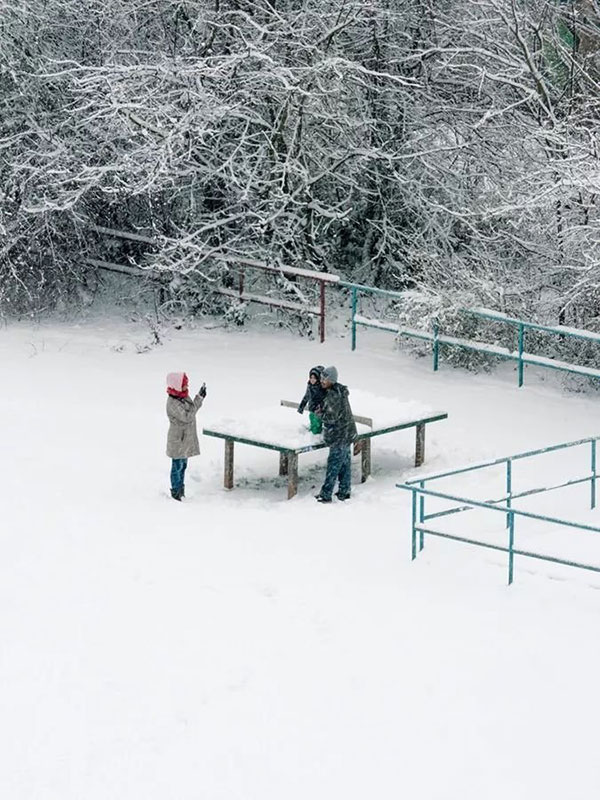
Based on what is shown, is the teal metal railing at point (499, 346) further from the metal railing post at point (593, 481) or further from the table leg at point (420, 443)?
the metal railing post at point (593, 481)

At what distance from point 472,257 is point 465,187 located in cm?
189

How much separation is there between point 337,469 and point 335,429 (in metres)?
0.44

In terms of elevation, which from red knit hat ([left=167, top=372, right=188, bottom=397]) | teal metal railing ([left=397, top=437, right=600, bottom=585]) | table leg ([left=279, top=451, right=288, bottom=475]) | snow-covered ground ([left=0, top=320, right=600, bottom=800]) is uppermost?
red knit hat ([left=167, top=372, right=188, bottom=397])

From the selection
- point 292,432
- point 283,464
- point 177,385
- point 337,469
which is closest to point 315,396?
point 292,432

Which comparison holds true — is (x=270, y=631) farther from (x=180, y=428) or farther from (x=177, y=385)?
(x=177, y=385)

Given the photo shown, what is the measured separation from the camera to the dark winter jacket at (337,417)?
50.9ft

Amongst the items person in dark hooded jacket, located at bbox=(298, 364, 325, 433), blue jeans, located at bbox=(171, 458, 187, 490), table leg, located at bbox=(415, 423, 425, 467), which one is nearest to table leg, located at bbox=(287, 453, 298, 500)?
person in dark hooded jacket, located at bbox=(298, 364, 325, 433)

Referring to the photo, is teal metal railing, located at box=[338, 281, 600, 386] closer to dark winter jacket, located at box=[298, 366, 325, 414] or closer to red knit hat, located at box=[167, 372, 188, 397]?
dark winter jacket, located at box=[298, 366, 325, 414]

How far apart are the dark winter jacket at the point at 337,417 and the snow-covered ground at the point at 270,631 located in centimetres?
75

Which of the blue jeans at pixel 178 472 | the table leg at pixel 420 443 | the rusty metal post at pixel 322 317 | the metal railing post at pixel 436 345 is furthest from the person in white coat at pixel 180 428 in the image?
the rusty metal post at pixel 322 317

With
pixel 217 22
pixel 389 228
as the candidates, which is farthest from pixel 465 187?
pixel 217 22

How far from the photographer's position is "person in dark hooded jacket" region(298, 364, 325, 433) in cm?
1580

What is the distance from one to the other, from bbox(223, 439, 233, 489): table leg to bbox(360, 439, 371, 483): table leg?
1495 millimetres

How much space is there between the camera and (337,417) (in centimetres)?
1552
